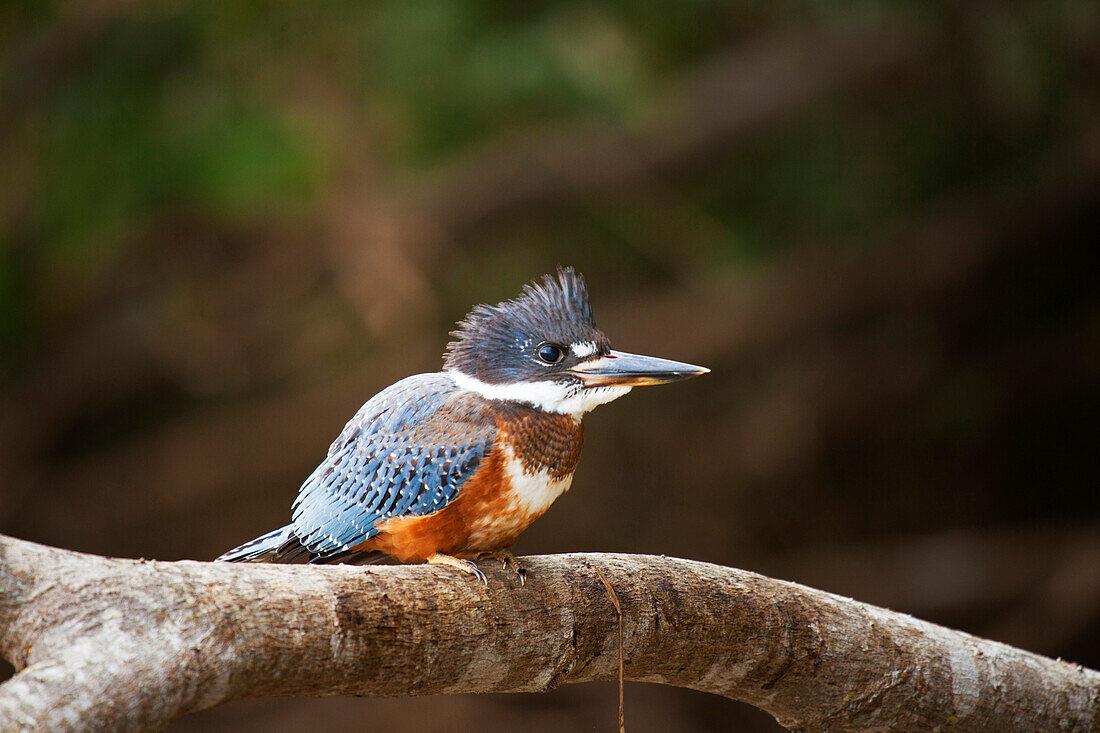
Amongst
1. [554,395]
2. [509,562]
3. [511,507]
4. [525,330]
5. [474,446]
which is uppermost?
[525,330]

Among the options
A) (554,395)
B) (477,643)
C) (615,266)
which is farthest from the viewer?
(615,266)

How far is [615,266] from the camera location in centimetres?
540

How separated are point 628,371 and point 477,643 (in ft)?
2.05

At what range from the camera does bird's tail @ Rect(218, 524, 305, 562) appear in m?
2.24

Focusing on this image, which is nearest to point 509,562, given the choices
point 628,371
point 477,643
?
point 477,643

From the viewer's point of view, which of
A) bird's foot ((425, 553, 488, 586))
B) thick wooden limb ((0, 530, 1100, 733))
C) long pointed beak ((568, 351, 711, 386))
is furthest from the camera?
long pointed beak ((568, 351, 711, 386))

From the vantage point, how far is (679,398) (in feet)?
18.3

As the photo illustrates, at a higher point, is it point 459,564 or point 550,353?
point 550,353

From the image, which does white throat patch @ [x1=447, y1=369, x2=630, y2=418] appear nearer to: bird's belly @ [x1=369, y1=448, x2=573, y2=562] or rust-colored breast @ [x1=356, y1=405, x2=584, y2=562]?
rust-colored breast @ [x1=356, y1=405, x2=584, y2=562]

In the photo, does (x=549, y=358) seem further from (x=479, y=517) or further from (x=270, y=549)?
(x=270, y=549)

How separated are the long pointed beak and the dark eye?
0.04m

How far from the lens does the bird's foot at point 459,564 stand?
2061 millimetres

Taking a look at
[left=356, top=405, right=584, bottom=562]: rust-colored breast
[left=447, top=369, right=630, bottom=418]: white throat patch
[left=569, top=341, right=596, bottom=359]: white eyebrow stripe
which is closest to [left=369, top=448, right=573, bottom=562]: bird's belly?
[left=356, top=405, right=584, bottom=562]: rust-colored breast

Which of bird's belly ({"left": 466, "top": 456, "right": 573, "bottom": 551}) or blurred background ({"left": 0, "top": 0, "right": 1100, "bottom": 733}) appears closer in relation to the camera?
bird's belly ({"left": 466, "top": 456, "right": 573, "bottom": 551})
